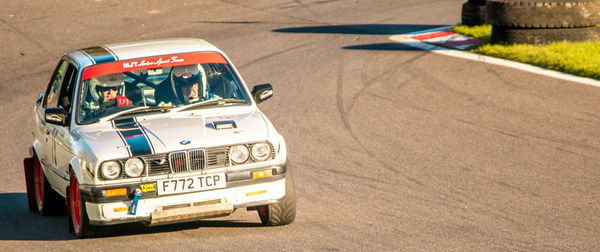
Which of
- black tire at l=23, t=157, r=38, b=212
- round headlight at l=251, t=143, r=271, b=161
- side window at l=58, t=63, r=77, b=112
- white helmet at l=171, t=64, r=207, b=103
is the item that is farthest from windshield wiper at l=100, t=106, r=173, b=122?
black tire at l=23, t=157, r=38, b=212

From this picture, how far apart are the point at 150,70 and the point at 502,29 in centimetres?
960

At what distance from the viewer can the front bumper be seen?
6.90m

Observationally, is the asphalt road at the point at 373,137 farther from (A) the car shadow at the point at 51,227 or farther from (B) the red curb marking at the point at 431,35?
(B) the red curb marking at the point at 431,35

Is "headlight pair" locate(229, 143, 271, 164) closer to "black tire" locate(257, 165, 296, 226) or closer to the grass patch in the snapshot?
"black tire" locate(257, 165, 296, 226)

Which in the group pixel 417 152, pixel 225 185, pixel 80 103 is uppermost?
pixel 80 103

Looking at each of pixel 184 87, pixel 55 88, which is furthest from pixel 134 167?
pixel 55 88

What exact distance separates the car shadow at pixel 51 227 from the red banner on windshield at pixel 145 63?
1394mm

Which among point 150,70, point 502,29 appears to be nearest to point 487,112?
point 502,29

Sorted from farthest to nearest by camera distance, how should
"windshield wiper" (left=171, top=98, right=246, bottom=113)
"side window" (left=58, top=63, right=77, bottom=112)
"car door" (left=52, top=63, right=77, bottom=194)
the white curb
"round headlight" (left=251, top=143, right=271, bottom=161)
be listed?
the white curb → "side window" (left=58, top=63, right=77, bottom=112) → "windshield wiper" (left=171, top=98, right=246, bottom=113) → "car door" (left=52, top=63, right=77, bottom=194) → "round headlight" (left=251, top=143, right=271, bottom=161)

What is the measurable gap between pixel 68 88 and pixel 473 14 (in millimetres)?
11970

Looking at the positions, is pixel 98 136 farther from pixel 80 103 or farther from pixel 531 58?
pixel 531 58

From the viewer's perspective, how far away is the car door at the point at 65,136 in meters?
7.62

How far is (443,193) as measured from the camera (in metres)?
8.81

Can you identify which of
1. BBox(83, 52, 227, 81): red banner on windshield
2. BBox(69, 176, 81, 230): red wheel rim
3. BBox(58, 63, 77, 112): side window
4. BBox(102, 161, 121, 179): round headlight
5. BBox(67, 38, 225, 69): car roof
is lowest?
BBox(69, 176, 81, 230): red wheel rim
